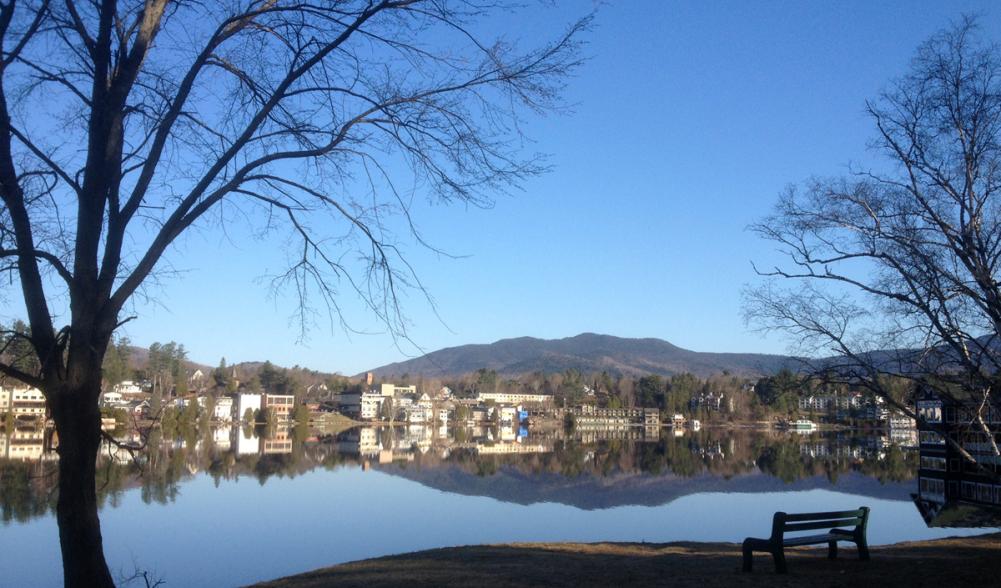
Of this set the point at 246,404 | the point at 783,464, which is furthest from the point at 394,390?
the point at 783,464

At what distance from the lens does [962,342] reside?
8.39 meters

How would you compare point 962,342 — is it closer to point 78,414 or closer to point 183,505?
point 78,414

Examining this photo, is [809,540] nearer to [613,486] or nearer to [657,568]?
[657,568]

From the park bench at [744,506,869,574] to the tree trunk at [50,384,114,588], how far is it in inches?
246

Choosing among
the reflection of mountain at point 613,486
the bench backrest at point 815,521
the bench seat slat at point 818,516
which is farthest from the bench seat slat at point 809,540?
the reflection of mountain at point 613,486

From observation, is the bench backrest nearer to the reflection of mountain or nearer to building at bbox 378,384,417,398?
the reflection of mountain

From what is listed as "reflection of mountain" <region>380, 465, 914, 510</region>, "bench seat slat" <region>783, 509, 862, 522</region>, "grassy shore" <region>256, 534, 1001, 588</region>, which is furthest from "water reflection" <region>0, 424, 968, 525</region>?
"bench seat slat" <region>783, 509, 862, 522</region>

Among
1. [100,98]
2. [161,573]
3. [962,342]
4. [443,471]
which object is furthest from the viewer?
[443,471]

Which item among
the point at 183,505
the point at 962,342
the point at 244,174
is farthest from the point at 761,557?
the point at 183,505

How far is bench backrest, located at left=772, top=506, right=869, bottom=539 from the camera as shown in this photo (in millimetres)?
8367

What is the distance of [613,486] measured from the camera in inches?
1079

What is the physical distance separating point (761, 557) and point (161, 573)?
9.26 meters

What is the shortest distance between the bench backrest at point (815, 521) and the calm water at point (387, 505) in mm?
6280

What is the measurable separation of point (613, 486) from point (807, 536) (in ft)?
61.9
